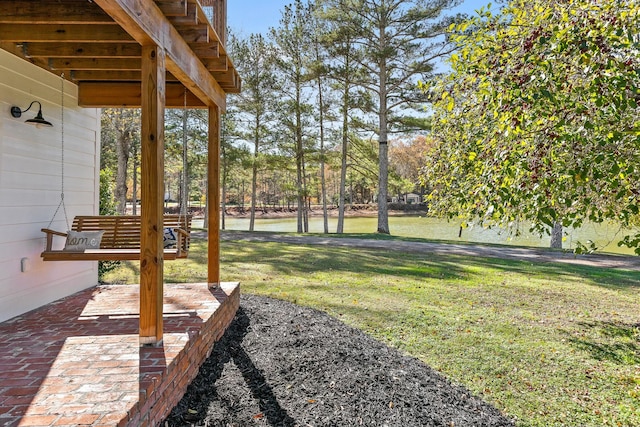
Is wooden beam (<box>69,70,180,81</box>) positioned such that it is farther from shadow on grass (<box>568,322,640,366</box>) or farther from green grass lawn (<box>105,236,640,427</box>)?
shadow on grass (<box>568,322,640,366</box>)

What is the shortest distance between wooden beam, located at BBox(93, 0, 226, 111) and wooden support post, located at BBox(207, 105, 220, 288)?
29 cm

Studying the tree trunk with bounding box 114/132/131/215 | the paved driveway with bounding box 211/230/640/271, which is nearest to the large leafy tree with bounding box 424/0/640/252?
the paved driveway with bounding box 211/230/640/271

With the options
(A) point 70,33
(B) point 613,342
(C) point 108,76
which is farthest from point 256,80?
(B) point 613,342

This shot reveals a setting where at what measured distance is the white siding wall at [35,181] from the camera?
3518 mm

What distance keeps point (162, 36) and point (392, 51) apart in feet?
40.8

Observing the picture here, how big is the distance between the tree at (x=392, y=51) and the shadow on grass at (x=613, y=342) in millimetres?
10696

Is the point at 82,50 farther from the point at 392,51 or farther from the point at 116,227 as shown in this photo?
the point at 392,51

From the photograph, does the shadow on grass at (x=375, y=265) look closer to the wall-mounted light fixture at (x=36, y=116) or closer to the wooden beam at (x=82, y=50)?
the wall-mounted light fixture at (x=36, y=116)

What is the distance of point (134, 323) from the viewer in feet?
11.0

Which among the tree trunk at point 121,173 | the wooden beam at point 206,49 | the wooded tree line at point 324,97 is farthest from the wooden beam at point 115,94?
the tree trunk at point 121,173

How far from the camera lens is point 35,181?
12.9 feet

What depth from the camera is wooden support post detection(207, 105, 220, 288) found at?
4.30m

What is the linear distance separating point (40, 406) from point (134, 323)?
1401 mm

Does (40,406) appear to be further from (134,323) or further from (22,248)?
(22,248)
